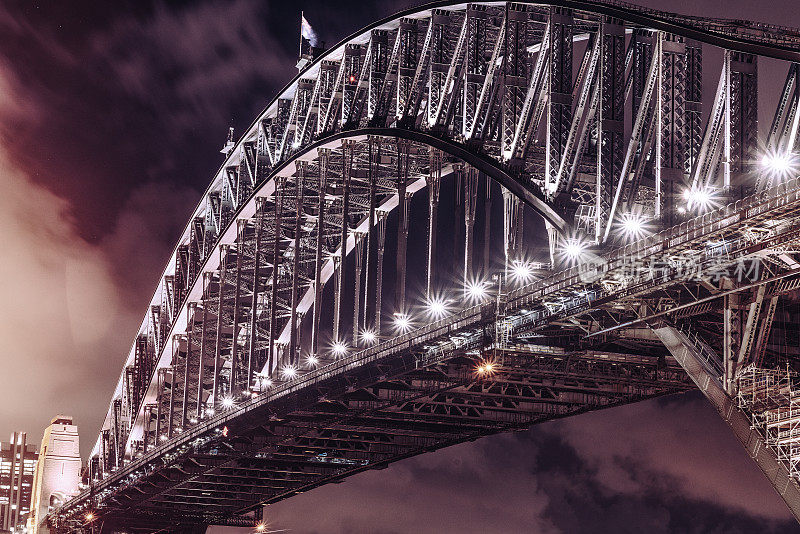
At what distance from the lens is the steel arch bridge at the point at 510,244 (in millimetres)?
44344

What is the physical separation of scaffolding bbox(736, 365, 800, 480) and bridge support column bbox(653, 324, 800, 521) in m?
0.23

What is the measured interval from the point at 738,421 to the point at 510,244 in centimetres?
1532

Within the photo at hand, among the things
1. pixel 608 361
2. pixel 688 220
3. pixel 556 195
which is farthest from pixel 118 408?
pixel 688 220

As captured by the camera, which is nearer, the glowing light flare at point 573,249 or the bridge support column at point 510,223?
the glowing light flare at point 573,249

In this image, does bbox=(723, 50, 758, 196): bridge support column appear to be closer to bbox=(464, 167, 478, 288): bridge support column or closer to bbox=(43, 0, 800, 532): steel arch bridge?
bbox=(43, 0, 800, 532): steel arch bridge

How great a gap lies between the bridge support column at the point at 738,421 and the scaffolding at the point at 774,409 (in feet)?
0.74

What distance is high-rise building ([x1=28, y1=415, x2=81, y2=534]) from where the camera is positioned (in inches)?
5728

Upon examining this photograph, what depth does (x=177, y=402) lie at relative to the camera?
127 metres

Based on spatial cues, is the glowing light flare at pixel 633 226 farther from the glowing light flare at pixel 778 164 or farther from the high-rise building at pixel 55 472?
the high-rise building at pixel 55 472

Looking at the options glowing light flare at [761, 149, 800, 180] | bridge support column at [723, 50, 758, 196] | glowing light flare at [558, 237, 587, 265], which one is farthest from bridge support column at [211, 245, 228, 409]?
glowing light flare at [761, 149, 800, 180]

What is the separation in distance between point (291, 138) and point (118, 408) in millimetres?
48080

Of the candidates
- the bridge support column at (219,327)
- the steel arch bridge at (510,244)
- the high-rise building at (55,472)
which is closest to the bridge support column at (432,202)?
the steel arch bridge at (510,244)

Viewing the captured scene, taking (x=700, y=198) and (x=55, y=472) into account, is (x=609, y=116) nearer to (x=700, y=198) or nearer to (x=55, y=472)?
(x=700, y=198)

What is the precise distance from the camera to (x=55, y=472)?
482 ft
